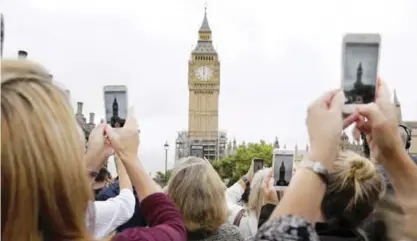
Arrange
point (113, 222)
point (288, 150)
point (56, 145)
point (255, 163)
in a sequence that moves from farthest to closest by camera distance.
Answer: point (255, 163) → point (288, 150) → point (113, 222) → point (56, 145)

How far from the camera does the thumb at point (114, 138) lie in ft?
8.96

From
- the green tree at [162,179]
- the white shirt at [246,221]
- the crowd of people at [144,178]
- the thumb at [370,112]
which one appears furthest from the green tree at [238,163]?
the thumb at [370,112]

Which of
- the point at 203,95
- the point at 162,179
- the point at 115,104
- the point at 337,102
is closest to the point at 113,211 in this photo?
the point at 115,104

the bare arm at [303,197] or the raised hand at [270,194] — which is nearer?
the bare arm at [303,197]

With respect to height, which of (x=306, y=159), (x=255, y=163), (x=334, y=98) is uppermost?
(x=334, y=98)

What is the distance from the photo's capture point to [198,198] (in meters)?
4.23

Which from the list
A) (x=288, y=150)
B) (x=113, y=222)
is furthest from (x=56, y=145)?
(x=288, y=150)

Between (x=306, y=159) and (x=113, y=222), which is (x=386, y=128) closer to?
(x=306, y=159)

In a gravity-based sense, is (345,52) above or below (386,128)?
above

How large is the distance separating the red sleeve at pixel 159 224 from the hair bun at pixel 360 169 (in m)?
0.78

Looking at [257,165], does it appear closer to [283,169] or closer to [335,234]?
[283,169]

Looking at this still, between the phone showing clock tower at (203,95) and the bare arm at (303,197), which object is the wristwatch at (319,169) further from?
the phone showing clock tower at (203,95)

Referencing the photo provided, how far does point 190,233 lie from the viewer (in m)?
4.27

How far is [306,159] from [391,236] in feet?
2.98
